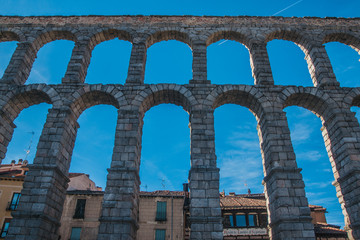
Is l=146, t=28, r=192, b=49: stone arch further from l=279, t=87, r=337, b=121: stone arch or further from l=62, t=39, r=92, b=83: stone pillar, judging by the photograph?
l=279, t=87, r=337, b=121: stone arch

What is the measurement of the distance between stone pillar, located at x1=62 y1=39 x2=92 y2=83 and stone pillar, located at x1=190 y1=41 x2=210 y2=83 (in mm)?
5507

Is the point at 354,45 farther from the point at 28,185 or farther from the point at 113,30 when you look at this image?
the point at 28,185

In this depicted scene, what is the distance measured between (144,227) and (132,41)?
15.4 m

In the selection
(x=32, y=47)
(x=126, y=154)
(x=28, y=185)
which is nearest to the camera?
(x=28, y=185)

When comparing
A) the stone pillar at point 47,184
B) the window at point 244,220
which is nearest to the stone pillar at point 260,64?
the stone pillar at point 47,184

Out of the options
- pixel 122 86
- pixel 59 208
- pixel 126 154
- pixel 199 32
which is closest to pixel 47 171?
pixel 59 208

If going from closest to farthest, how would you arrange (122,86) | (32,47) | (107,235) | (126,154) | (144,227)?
(107,235)
(126,154)
(122,86)
(32,47)
(144,227)

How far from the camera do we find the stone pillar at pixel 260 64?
12645mm

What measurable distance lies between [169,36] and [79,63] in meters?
5.11

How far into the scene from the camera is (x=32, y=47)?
1441 centimetres

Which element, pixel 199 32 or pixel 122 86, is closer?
pixel 122 86

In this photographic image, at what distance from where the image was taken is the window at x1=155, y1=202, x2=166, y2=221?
22.7 meters

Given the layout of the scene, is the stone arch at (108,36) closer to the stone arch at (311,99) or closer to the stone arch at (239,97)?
the stone arch at (239,97)

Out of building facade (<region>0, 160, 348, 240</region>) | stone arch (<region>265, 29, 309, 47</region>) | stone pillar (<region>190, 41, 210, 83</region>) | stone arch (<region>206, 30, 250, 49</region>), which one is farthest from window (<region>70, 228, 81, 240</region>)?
stone arch (<region>265, 29, 309, 47</region>)
